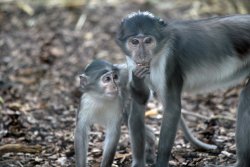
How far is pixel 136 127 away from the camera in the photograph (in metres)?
6.44

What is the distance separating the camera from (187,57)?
628 cm

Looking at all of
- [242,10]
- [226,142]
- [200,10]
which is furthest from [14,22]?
[226,142]

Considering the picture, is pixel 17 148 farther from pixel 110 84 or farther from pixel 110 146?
pixel 110 84

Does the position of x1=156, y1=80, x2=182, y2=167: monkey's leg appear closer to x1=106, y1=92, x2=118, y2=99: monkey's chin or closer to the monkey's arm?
x1=106, y1=92, x2=118, y2=99: monkey's chin

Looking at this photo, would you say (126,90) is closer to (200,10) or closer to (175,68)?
(175,68)

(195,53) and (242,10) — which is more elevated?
(242,10)

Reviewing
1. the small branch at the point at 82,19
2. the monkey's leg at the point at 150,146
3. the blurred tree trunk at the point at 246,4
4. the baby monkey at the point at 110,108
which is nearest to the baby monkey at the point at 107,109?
the baby monkey at the point at 110,108

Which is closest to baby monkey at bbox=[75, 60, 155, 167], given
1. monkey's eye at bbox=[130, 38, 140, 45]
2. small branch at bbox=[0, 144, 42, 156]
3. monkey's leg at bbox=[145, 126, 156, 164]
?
monkey's leg at bbox=[145, 126, 156, 164]

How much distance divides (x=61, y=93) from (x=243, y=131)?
3849 mm

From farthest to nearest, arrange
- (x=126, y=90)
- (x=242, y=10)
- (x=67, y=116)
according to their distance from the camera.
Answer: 1. (x=242, y=10)
2. (x=67, y=116)
3. (x=126, y=90)

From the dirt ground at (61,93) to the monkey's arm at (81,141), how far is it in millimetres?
589

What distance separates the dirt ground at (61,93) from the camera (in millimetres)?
7131

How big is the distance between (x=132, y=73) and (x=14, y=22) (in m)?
6.54

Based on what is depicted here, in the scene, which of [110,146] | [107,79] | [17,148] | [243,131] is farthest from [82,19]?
[243,131]
